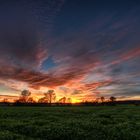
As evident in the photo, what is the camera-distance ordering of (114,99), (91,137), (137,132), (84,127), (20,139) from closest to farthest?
(20,139) → (91,137) → (137,132) → (84,127) → (114,99)

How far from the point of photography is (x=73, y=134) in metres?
21.9

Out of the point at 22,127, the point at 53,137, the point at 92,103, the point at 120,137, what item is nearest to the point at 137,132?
the point at 120,137

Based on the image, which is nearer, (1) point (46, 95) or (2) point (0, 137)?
(2) point (0, 137)

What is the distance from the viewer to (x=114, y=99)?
177 meters

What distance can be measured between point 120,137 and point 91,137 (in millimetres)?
2537

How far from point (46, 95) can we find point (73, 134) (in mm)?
158404

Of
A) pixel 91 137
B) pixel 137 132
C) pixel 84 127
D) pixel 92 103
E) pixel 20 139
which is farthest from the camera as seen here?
pixel 92 103

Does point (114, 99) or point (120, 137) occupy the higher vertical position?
point (114, 99)

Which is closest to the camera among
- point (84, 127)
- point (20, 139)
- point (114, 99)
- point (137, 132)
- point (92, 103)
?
point (20, 139)

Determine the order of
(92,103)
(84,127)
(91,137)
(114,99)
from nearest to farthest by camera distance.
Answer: (91,137)
(84,127)
(92,103)
(114,99)

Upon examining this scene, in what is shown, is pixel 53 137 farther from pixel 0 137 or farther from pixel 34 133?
pixel 0 137

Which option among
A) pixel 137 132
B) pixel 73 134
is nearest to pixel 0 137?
pixel 73 134

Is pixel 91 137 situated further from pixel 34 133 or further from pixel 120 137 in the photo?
pixel 34 133

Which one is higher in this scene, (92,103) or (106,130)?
(92,103)
